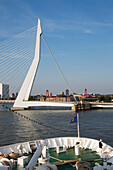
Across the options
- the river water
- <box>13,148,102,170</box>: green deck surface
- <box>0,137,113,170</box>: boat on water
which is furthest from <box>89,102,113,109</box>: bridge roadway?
<box>13,148,102,170</box>: green deck surface

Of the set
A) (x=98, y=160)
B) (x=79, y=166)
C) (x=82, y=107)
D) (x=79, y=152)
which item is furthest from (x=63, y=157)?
(x=82, y=107)

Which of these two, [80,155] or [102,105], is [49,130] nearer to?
[80,155]

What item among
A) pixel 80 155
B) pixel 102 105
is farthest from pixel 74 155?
pixel 102 105

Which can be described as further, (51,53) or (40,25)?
(51,53)

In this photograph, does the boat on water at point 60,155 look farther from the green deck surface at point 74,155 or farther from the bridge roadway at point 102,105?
the bridge roadway at point 102,105

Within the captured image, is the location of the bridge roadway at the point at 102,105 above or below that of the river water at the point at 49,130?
above

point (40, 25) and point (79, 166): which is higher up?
point (40, 25)

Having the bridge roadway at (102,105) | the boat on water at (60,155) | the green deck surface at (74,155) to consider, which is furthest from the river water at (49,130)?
the bridge roadway at (102,105)

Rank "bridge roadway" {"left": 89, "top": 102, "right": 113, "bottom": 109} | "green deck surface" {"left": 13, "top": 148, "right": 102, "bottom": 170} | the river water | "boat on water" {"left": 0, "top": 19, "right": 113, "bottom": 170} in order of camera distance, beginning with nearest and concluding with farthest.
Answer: "boat on water" {"left": 0, "top": 19, "right": 113, "bottom": 170}, "green deck surface" {"left": 13, "top": 148, "right": 102, "bottom": 170}, the river water, "bridge roadway" {"left": 89, "top": 102, "right": 113, "bottom": 109}

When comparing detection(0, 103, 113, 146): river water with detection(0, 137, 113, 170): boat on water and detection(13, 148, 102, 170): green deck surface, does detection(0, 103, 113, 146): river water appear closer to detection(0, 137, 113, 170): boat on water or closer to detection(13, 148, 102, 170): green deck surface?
detection(0, 137, 113, 170): boat on water

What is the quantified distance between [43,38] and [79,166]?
21.8 metres

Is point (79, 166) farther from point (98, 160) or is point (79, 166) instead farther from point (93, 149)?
point (93, 149)

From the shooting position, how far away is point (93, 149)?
356 inches

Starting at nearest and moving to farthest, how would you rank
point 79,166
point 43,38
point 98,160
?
point 79,166
point 98,160
point 43,38
